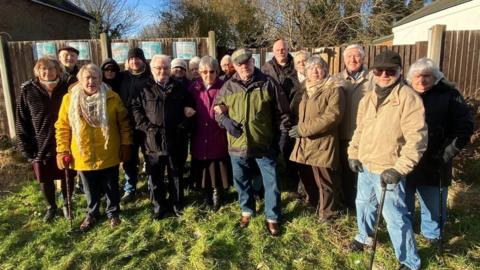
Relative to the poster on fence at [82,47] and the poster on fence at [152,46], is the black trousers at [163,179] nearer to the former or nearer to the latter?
the poster on fence at [152,46]

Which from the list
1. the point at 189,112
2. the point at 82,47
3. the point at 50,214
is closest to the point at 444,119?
the point at 189,112

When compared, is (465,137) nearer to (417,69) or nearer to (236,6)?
(417,69)

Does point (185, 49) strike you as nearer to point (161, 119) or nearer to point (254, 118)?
point (161, 119)

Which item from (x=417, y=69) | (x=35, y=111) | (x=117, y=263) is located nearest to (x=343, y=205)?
(x=417, y=69)

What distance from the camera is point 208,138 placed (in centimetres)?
436

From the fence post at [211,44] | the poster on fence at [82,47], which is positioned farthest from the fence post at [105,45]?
the fence post at [211,44]

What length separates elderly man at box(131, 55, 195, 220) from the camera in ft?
13.4

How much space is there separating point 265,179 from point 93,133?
1.92 metres

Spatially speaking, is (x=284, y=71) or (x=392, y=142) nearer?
(x=392, y=142)

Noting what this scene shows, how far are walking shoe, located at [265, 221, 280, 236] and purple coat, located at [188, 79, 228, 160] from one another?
0.96 m

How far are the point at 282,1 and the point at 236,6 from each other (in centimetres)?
442

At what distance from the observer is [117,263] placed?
11.9 feet

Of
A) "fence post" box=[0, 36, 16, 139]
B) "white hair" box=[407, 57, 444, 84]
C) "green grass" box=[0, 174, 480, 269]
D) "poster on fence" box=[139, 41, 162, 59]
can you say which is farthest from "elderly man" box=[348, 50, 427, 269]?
"fence post" box=[0, 36, 16, 139]

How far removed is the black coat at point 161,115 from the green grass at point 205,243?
2.99 feet
